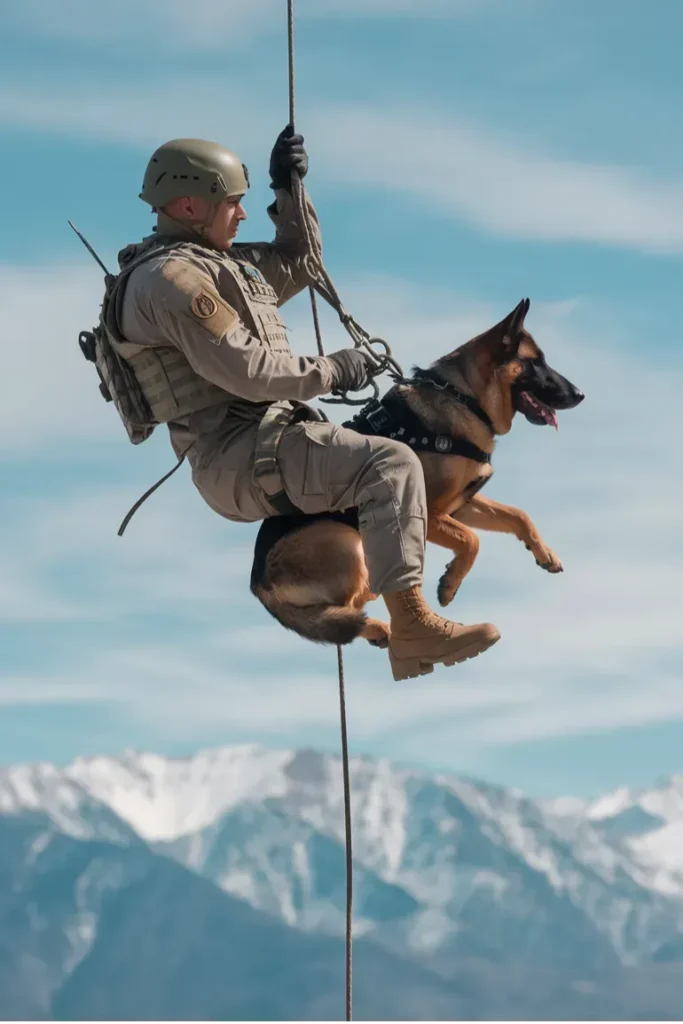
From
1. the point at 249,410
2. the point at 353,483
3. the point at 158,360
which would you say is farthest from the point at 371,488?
the point at 158,360

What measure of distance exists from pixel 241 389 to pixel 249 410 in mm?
575

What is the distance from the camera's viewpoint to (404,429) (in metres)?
10.8

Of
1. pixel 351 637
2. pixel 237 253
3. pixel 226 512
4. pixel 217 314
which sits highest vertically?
pixel 237 253

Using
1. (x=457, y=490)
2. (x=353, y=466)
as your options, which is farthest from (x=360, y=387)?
(x=457, y=490)

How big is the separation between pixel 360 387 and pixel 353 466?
0.45 meters

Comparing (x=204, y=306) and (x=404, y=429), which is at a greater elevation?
(x=204, y=306)

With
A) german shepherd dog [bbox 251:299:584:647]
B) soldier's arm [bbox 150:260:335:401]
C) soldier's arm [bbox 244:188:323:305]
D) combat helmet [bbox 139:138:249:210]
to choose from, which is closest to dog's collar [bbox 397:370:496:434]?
german shepherd dog [bbox 251:299:584:647]

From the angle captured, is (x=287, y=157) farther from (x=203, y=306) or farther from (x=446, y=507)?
(x=446, y=507)

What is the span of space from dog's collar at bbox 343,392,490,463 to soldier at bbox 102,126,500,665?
511 mm

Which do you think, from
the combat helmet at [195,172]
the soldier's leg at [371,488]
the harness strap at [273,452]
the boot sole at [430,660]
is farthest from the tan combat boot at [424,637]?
the combat helmet at [195,172]

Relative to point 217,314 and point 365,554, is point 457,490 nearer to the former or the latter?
point 365,554

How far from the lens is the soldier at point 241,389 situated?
9.72 meters

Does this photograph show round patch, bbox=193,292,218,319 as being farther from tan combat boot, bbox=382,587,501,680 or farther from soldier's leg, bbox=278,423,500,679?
tan combat boot, bbox=382,587,501,680

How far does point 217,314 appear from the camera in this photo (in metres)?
9.74
